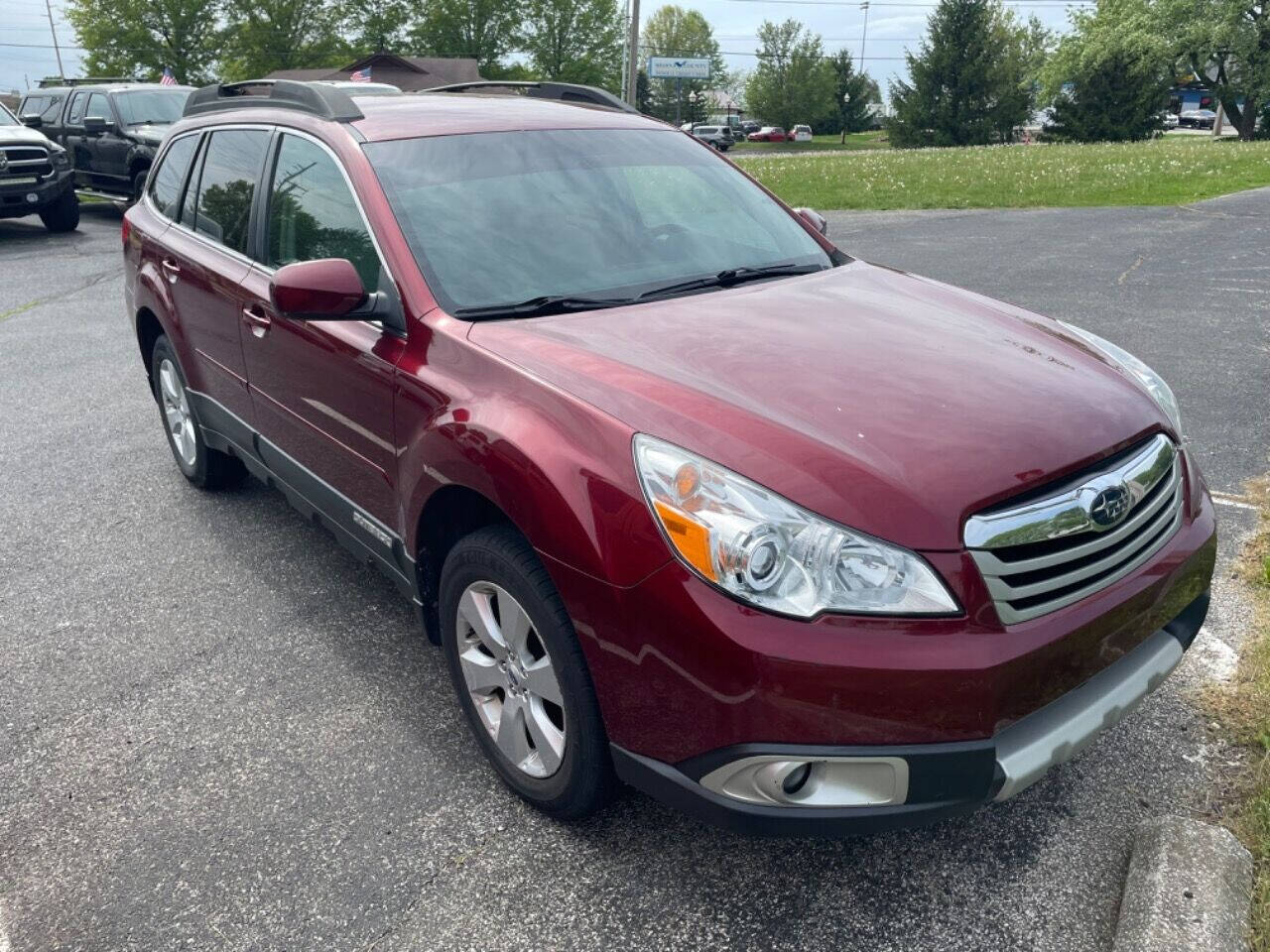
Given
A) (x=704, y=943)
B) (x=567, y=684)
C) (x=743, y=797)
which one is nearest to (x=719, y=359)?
(x=567, y=684)

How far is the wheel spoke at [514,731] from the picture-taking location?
2.61m

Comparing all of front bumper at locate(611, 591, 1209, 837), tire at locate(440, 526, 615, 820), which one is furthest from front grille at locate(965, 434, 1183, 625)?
tire at locate(440, 526, 615, 820)

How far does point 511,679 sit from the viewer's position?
2.61 meters

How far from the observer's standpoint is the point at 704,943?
2246 millimetres

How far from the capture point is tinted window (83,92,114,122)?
15678 millimetres

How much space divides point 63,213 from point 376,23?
2038 inches

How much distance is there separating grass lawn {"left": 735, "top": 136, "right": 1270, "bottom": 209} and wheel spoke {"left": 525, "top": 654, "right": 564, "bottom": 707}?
1541 cm

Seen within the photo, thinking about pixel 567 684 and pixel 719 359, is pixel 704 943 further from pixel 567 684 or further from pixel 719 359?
pixel 719 359

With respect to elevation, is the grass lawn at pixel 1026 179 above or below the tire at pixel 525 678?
below

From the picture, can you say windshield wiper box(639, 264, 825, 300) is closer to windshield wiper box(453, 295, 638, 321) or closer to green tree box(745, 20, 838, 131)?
windshield wiper box(453, 295, 638, 321)

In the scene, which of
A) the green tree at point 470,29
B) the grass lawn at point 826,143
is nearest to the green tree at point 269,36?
the green tree at point 470,29

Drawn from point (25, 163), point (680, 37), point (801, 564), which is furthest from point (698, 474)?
point (680, 37)

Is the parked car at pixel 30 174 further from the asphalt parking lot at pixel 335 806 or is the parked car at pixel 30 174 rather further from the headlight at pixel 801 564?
the headlight at pixel 801 564

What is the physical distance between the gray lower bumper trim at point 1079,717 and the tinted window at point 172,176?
4222mm
